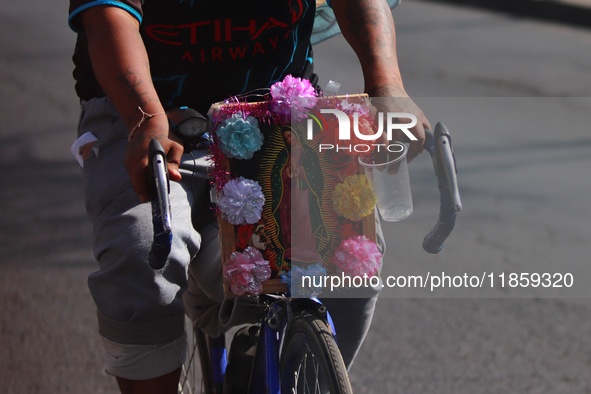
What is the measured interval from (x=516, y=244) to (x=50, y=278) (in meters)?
2.50

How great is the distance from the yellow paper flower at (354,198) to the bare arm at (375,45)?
0.15 metres

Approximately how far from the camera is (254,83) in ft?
8.87

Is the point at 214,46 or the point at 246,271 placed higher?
the point at 214,46

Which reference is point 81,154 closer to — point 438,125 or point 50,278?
point 438,125

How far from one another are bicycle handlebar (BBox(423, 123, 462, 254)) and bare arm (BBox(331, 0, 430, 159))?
16 cm

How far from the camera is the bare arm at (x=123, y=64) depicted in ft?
7.54

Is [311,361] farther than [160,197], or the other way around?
[311,361]

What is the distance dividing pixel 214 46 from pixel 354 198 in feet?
2.03

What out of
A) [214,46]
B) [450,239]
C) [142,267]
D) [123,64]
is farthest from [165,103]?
[450,239]

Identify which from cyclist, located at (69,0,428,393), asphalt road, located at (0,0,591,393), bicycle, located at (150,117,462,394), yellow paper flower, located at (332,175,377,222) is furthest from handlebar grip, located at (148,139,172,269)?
asphalt road, located at (0,0,591,393)

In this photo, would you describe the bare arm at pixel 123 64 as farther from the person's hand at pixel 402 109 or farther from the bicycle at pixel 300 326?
the person's hand at pixel 402 109

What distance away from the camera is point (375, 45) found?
8.53 feet

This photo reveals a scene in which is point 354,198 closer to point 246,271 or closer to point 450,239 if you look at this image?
point 246,271

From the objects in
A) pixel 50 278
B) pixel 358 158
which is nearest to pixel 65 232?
pixel 50 278
